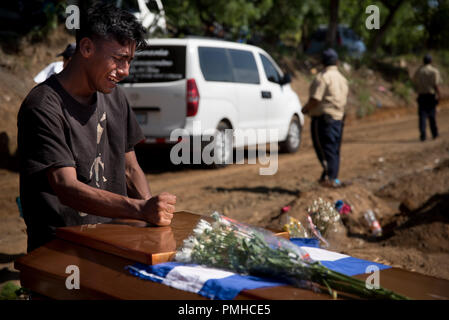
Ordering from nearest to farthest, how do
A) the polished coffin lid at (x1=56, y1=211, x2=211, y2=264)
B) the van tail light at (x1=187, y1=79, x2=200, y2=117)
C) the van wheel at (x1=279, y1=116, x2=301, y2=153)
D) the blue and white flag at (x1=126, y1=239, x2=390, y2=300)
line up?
the blue and white flag at (x1=126, y1=239, x2=390, y2=300)
the polished coffin lid at (x1=56, y1=211, x2=211, y2=264)
the van tail light at (x1=187, y1=79, x2=200, y2=117)
the van wheel at (x1=279, y1=116, x2=301, y2=153)

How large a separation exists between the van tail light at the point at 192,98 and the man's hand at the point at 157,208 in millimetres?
7288

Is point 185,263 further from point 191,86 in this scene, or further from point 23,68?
point 23,68

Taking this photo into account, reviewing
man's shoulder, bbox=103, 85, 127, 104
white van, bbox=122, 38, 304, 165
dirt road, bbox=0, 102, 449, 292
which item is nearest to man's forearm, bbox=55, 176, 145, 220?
man's shoulder, bbox=103, 85, 127, 104

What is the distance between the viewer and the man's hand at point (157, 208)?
231 centimetres

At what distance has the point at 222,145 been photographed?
1049 centimetres

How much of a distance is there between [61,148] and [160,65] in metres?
7.63

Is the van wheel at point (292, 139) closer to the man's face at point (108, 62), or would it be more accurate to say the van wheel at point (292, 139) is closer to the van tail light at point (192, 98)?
the van tail light at point (192, 98)

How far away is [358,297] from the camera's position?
1760mm

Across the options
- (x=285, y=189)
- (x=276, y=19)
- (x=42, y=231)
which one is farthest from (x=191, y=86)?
(x=276, y=19)

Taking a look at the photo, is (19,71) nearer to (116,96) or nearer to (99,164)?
(116,96)

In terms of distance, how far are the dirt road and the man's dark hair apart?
11.0 feet

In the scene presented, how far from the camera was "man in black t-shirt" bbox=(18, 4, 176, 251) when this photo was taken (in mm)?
2320

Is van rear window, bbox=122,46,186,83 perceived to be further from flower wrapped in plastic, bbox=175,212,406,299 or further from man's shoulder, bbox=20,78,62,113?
flower wrapped in plastic, bbox=175,212,406,299
